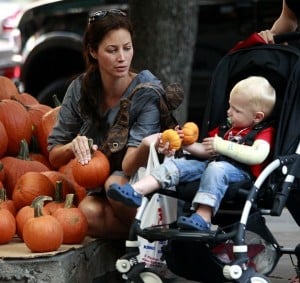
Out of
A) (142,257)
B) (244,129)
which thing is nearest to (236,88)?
(244,129)

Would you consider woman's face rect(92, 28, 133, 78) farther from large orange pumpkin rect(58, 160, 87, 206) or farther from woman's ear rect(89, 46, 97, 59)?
large orange pumpkin rect(58, 160, 87, 206)

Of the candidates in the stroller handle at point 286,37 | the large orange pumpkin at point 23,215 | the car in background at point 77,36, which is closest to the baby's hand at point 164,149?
the large orange pumpkin at point 23,215

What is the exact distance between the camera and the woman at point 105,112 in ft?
19.0

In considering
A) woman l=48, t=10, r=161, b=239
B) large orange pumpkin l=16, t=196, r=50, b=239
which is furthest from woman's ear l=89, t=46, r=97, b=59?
large orange pumpkin l=16, t=196, r=50, b=239

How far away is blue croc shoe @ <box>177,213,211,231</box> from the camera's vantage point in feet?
16.7

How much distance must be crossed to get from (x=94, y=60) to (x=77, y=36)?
5331 millimetres

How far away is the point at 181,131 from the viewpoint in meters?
5.34

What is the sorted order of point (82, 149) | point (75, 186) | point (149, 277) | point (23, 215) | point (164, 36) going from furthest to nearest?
point (164, 36) < point (75, 186) < point (23, 215) < point (82, 149) < point (149, 277)

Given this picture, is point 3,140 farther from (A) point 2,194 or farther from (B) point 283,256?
(B) point 283,256

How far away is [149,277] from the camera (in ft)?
17.5

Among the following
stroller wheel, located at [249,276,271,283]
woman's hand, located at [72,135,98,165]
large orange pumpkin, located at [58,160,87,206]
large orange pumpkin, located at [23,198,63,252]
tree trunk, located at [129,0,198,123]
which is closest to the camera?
stroller wheel, located at [249,276,271,283]

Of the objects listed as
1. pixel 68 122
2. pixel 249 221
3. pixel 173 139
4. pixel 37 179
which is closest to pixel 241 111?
pixel 173 139

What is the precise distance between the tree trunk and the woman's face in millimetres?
2270

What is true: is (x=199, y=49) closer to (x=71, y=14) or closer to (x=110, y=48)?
(x=71, y=14)
